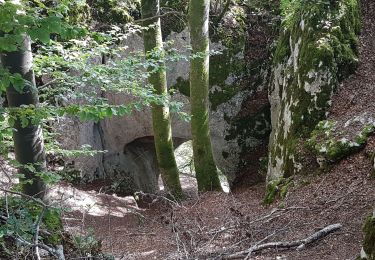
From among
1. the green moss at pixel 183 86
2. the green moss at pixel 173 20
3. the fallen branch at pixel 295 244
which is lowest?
the fallen branch at pixel 295 244

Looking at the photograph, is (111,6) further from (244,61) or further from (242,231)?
(242,231)

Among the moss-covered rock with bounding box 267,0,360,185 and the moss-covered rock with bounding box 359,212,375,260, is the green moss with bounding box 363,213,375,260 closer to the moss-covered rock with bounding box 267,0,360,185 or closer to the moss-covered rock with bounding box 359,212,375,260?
the moss-covered rock with bounding box 359,212,375,260

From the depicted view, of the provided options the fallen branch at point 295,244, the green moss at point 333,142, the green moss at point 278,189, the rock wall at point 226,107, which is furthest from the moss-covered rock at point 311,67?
the rock wall at point 226,107

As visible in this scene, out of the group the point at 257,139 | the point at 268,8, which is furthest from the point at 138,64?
the point at 268,8

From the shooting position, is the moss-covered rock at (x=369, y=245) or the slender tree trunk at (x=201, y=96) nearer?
the moss-covered rock at (x=369, y=245)

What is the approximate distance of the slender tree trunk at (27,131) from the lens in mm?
3988

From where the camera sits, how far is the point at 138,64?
504 centimetres

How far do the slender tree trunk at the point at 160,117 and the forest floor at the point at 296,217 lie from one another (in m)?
1.10

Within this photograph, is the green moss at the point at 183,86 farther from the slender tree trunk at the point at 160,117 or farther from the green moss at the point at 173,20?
the slender tree trunk at the point at 160,117

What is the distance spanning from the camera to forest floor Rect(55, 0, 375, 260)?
4.40 meters

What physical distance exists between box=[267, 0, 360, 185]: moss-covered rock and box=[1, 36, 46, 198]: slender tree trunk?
421cm

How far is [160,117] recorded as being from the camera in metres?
9.12

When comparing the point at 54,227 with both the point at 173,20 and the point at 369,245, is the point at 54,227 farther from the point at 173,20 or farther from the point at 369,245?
the point at 173,20

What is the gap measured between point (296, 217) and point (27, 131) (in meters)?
3.44
